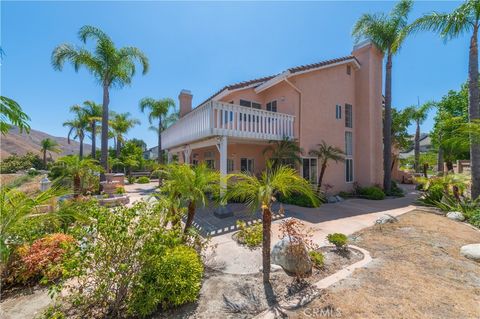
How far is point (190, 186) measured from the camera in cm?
545

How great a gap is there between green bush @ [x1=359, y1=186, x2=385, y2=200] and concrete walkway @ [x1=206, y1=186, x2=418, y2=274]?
155 centimetres

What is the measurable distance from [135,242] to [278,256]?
10.4 feet

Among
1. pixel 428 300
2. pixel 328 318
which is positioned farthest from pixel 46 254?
pixel 428 300

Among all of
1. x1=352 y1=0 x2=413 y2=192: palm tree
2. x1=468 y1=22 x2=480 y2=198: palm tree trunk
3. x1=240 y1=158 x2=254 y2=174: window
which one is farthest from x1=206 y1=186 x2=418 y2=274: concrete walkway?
x1=352 y1=0 x2=413 y2=192: palm tree

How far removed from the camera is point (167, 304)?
351cm

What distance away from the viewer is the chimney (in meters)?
18.4

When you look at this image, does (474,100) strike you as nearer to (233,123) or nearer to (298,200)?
(298,200)

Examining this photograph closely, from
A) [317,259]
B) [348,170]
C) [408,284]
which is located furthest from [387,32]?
[317,259]

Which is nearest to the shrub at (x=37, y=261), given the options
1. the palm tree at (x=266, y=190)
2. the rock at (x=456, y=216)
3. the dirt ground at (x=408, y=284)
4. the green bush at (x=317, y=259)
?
the palm tree at (x=266, y=190)

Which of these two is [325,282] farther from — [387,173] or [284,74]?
[387,173]

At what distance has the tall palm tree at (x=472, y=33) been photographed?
9992 millimetres

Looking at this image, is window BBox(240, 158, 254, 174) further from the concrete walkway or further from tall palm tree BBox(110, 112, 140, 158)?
tall palm tree BBox(110, 112, 140, 158)

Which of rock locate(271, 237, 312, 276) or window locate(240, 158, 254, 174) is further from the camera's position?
window locate(240, 158, 254, 174)

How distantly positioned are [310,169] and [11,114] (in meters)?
13.6
